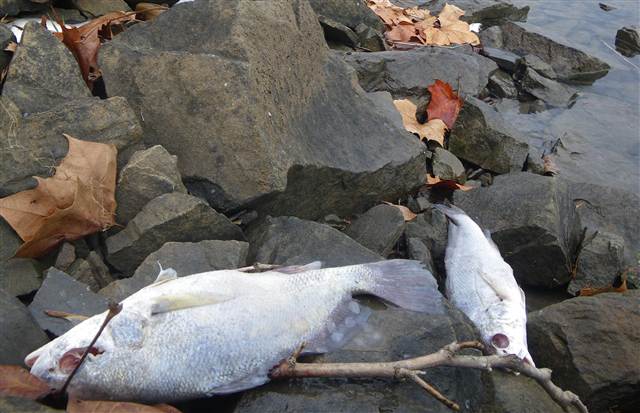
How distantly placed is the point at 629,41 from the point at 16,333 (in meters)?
12.2

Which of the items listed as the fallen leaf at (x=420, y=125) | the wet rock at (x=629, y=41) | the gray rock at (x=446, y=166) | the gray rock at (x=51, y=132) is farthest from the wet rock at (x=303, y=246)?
the wet rock at (x=629, y=41)

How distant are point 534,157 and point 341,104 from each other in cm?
301

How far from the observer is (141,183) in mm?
3928

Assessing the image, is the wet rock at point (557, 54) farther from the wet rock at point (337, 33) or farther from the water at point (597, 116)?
the wet rock at point (337, 33)

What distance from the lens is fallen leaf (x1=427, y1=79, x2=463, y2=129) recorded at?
7.34 meters

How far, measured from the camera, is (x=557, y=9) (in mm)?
13781

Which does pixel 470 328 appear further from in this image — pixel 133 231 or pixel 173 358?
pixel 133 231

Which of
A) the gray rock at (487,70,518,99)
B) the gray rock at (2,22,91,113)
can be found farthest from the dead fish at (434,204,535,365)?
the gray rock at (487,70,518,99)

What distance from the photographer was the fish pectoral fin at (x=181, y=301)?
117 inches

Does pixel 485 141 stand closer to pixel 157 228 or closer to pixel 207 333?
pixel 157 228

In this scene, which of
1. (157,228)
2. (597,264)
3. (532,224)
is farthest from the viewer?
(597,264)

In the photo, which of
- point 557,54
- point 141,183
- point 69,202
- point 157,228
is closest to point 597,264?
point 157,228

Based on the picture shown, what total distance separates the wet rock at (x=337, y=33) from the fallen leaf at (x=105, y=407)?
6.43 meters

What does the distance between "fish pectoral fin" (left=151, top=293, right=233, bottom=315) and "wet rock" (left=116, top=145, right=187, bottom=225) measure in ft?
3.64
